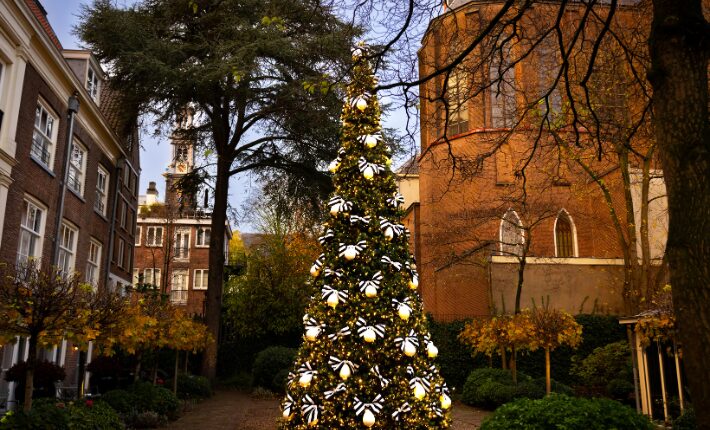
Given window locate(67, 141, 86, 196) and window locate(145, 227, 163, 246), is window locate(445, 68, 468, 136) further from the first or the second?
window locate(145, 227, 163, 246)

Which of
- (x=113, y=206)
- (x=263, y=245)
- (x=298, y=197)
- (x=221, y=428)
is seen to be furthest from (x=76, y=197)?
(x=263, y=245)

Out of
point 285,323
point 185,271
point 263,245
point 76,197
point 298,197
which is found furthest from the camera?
point 185,271

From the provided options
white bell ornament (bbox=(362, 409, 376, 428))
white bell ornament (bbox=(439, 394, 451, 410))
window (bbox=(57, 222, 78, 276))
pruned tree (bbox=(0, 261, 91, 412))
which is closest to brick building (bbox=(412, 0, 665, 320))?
window (bbox=(57, 222, 78, 276))

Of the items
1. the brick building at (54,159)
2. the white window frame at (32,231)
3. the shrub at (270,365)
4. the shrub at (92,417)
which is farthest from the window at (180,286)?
the shrub at (92,417)

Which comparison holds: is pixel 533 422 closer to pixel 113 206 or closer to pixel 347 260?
pixel 347 260

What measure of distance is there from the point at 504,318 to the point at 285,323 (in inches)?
479

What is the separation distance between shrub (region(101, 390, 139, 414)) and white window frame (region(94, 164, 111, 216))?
9.70 meters

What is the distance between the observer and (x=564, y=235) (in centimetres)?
2830

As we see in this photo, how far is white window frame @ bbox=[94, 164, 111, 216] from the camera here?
21641mm

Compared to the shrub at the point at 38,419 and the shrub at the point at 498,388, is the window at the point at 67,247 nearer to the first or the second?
the shrub at the point at 38,419

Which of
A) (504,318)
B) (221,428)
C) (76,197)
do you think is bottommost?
(221,428)

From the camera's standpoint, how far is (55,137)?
1661cm

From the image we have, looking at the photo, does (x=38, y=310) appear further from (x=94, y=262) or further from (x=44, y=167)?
(x=94, y=262)

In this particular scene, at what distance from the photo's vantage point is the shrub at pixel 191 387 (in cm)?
1845
